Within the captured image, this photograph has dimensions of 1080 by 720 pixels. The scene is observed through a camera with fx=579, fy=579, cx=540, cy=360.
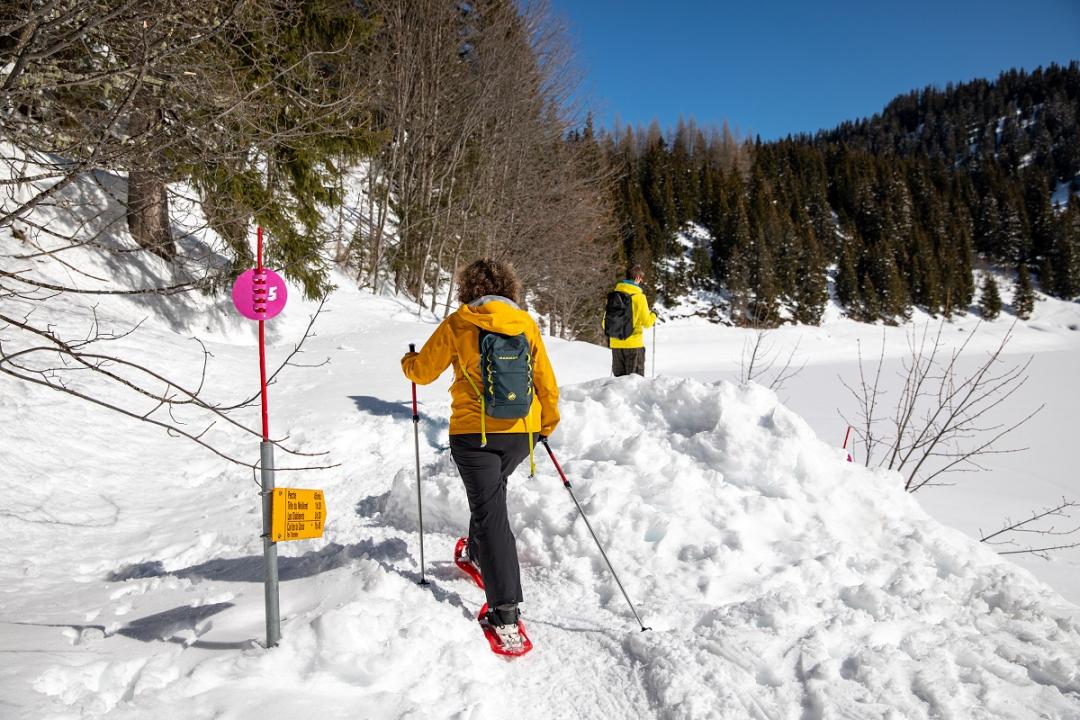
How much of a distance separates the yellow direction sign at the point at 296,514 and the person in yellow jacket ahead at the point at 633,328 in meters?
5.21

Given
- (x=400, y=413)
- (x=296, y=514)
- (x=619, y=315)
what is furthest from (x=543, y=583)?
(x=619, y=315)

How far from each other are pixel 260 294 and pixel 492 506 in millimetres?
1475

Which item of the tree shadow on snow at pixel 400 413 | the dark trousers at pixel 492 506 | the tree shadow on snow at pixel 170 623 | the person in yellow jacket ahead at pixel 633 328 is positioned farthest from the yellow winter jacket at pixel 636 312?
the tree shadow on snow at pixel 170 623

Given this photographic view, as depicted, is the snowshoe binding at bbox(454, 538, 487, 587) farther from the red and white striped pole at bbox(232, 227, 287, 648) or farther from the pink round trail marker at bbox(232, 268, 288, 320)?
the pink round trail marker at bbox(232, 268, 288, 320)

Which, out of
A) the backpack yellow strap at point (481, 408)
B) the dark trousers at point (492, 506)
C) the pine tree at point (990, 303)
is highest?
the pine tree at point (990, 303)

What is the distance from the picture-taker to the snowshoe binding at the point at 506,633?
2.78 metres

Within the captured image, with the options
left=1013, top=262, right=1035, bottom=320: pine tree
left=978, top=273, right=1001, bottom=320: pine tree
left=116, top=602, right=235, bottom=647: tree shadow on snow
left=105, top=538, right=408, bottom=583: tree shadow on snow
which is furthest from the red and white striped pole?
left=1013, top=262, right=1035, bottom=320: pine tree

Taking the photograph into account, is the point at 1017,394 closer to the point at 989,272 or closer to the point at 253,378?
the point at 253,378

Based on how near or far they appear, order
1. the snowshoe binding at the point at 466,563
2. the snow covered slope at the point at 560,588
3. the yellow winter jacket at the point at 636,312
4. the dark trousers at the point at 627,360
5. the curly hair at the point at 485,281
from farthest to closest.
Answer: the dark trousers at the point at 627,360 < the yellow winter jacket at the point at 636,312 < the snowshoe binding at the point at 466,563 < the curly hair at the point at 485,281 < the snow covered slope at the point at 560,588

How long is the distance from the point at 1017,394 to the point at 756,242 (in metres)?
37.8

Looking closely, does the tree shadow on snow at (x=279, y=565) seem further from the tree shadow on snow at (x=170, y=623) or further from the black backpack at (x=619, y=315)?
the black backpack at (x=619, y=315)

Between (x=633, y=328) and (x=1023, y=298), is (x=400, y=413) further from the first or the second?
(x=1023, y=298)

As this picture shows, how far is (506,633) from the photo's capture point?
282 cm

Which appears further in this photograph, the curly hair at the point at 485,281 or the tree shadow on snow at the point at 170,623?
the curly hair at the point at 485,281
